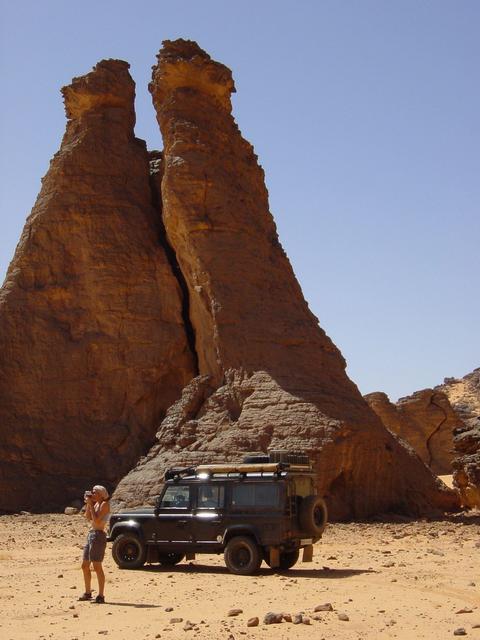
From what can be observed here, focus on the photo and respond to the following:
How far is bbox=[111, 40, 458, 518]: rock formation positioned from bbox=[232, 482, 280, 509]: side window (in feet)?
22.2

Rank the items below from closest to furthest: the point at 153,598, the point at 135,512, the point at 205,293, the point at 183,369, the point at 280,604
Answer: the point at 280,604
the point at 153,598
the point at 135,512
the point at 205,293
the point at 183,369

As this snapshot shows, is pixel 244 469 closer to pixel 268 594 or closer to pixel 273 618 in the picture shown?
pixel 268 594

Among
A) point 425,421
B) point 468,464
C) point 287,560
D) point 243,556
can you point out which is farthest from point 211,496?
point 425,421

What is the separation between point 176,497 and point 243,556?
1581 mm

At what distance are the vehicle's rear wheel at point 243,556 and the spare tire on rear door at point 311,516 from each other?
837mm

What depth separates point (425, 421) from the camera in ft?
134

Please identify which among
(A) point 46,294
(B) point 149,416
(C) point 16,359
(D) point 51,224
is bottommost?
(B) point 149,416

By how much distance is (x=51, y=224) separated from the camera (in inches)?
1183

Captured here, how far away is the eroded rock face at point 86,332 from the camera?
27938 millimetres

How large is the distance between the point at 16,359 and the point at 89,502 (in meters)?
17.4

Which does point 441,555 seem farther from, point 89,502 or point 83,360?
point 83,360

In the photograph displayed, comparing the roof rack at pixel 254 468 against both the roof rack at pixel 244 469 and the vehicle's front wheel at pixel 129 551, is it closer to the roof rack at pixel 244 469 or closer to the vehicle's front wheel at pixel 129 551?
the roof rack at pixel 244 469

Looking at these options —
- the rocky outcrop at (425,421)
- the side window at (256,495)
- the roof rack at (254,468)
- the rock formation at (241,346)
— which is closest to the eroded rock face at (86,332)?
the rock formation at (241,346)

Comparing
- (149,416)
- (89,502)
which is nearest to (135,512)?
(89,502)
